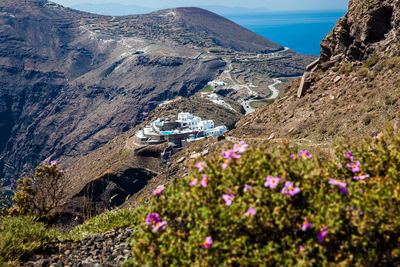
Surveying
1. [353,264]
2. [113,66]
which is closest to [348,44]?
[353,264]

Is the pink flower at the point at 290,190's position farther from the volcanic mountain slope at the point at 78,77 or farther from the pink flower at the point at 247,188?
the volcanic mountain slope at the point at 78,77

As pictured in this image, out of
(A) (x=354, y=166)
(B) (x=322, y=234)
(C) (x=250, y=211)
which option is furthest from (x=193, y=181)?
(A) (x=354, y=166)

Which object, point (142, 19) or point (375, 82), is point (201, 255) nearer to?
point (375, 82)

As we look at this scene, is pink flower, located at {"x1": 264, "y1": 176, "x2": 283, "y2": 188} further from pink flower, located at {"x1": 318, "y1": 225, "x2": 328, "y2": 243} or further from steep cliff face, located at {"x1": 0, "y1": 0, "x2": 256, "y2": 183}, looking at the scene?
steep cliff face, located at {"x1": 0, "y1": 0, "x2": 256, "y2": 183}

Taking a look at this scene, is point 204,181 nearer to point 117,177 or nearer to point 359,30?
point 359,30

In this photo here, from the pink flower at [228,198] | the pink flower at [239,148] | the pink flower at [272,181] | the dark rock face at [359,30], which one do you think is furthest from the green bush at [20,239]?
the dark rock face at [359,30]
